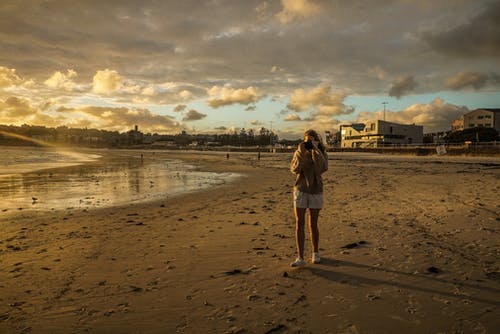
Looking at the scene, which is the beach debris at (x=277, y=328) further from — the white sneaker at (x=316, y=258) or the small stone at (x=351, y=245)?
the small stone at (x=351, y=245)

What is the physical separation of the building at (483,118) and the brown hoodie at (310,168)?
97096 mm

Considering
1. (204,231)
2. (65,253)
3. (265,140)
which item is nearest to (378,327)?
(204,231)

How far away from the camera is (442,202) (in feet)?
34.7

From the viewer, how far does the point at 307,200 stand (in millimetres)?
5223

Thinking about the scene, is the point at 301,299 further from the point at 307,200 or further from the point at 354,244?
the point at 354,244

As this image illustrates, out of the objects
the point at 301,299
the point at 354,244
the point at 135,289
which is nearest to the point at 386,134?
the point at 354,244

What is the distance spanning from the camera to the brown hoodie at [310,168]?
5188 mm

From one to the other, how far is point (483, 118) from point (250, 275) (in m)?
103

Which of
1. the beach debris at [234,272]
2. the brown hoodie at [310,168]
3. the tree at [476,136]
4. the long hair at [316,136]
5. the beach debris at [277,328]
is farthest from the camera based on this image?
the tree at [476,136]

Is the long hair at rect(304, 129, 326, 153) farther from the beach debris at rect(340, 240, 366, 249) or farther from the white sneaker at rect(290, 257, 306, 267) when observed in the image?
the beach debris at rect(340, 240, 366, 249)

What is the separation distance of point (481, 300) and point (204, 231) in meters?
5.60

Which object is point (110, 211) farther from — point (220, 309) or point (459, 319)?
point (459, 319)

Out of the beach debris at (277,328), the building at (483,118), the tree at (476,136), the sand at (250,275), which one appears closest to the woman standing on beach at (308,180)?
the sand at (250,275)

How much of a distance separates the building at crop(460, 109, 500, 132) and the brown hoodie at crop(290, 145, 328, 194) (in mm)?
97096
